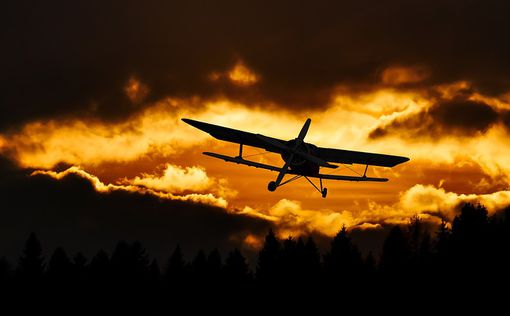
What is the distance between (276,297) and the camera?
4510 inches

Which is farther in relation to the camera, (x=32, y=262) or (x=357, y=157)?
(x=32, y=262)

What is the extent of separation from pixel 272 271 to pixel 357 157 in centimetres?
5501

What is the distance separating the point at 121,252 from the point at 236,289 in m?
23.7

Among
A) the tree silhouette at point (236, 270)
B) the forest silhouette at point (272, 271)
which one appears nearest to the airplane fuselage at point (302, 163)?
the forest silhouette at point (272, 271)

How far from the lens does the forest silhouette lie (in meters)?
100

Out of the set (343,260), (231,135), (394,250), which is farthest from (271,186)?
(394,250)

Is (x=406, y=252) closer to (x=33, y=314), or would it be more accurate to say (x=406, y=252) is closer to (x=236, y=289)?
(x=236, y=289)

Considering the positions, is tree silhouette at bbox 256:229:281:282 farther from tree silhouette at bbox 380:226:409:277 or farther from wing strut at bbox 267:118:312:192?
wing strut at bbox 267:118:312:192

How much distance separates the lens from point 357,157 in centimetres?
6956

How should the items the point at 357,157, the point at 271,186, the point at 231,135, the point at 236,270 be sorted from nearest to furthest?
the point at 271,186
the point at 231,135
the point at 357,157
the point at 236,270

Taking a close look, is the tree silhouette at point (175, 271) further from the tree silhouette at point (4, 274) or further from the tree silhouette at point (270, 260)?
the tree silhouette at point (4, 274)

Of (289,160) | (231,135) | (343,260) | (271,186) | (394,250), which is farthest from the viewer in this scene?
(394,250)

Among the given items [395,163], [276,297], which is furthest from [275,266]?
[395,163]

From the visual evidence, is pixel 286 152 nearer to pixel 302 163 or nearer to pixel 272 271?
pixel 302 163
